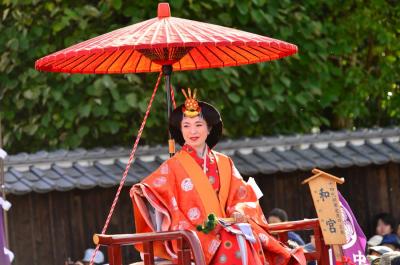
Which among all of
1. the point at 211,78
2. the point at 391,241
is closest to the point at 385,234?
the point at 391,241

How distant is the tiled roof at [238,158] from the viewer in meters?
12.0

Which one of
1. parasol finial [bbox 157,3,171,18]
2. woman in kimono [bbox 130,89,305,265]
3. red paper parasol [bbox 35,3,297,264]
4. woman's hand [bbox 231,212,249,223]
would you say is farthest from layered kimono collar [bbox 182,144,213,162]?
parasol finial [bbox 157,3,171,18]

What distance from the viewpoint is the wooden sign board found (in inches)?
314

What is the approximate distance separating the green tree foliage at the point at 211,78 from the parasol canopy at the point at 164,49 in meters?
3.98

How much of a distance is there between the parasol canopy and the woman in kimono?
51cm

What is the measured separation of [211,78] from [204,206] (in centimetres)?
548

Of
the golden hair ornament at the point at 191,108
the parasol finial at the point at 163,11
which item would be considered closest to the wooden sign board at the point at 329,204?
the golden hair ornament at the point at 191,108

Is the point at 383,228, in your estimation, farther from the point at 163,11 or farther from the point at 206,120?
the point at 163,11

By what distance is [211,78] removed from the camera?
13383 millimetres

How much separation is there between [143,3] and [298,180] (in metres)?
2.65

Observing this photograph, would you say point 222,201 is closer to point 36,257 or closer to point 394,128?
point 36,257

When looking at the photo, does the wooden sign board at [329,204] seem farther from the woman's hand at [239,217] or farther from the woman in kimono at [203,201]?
the woman's hand at [239,217]

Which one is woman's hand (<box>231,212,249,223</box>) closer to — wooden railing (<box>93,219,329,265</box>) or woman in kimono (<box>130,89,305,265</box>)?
woman in kimono (<box>130,89,305,265</box>)

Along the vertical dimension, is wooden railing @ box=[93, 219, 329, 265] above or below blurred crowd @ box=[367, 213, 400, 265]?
above
